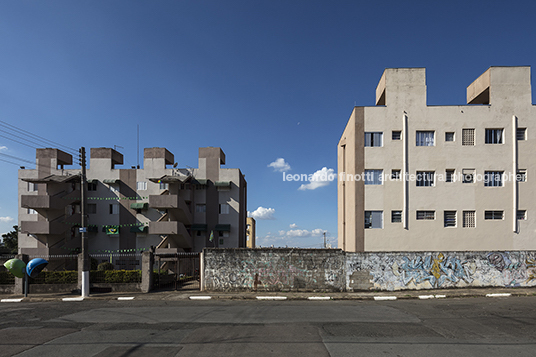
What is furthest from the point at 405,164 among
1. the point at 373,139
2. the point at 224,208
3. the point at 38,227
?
the point at 38,227

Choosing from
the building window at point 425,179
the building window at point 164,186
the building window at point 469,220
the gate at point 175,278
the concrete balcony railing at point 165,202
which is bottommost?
the gate at point 175,278

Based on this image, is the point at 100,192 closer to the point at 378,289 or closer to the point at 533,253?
the point at 378,289

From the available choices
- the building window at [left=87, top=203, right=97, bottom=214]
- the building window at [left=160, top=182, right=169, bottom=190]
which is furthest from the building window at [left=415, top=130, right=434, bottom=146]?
the building window at [left=87, top=203, right=97, bottom=214]

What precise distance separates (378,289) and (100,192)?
31.1m

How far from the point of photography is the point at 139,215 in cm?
3394

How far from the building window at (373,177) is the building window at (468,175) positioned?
6596 millimetres

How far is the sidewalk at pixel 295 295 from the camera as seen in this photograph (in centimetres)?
1648

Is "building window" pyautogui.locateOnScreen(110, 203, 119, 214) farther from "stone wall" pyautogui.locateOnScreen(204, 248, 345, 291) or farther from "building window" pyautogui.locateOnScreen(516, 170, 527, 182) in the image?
"building window" pyautogui.locateOnScreen(516, 170, 527, 182)

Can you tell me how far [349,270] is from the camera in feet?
59.7

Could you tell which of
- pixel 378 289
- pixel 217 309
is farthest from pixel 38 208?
pixel 378 289

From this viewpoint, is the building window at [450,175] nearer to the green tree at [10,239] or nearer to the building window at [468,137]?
the building window at [468,137]

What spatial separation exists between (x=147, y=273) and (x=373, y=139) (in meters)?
19.5

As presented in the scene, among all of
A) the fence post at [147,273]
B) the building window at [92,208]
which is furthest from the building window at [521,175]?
the building window at [92,208]

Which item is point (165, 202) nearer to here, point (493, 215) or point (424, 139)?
point (424, 139)
